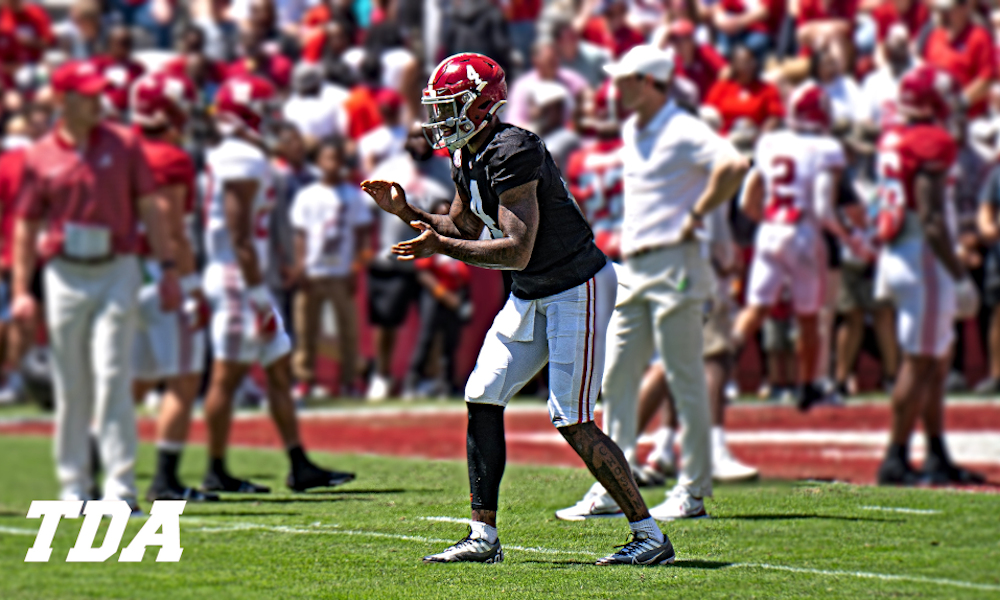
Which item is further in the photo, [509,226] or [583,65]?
[583,65]

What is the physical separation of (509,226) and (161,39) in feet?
49.3

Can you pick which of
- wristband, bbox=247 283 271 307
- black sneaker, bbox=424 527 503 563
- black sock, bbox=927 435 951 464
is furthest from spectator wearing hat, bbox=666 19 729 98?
black sneaker, bbox=424 527 503 563

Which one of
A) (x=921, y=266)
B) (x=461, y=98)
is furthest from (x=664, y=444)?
(x=461, y=98)

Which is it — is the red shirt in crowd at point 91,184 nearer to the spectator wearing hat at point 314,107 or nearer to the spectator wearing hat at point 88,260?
the spectator wearing hat at point 88,260

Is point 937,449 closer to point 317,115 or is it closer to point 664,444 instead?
point 664,444

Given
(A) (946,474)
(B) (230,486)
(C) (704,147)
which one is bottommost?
(A) (946,474)

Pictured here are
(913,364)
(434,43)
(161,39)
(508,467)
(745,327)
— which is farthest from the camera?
(161,39)

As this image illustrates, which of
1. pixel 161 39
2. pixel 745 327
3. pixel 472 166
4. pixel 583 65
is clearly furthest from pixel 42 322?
pixel 472 166

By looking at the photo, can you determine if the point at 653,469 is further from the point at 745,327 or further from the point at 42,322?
the point at 42,322

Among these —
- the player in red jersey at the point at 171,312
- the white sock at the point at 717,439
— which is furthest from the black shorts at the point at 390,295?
the white sock at the point at 717,439

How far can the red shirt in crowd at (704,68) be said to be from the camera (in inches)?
626

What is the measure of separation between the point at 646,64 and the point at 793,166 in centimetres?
571

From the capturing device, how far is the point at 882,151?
33.1ft

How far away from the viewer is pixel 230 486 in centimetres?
855
